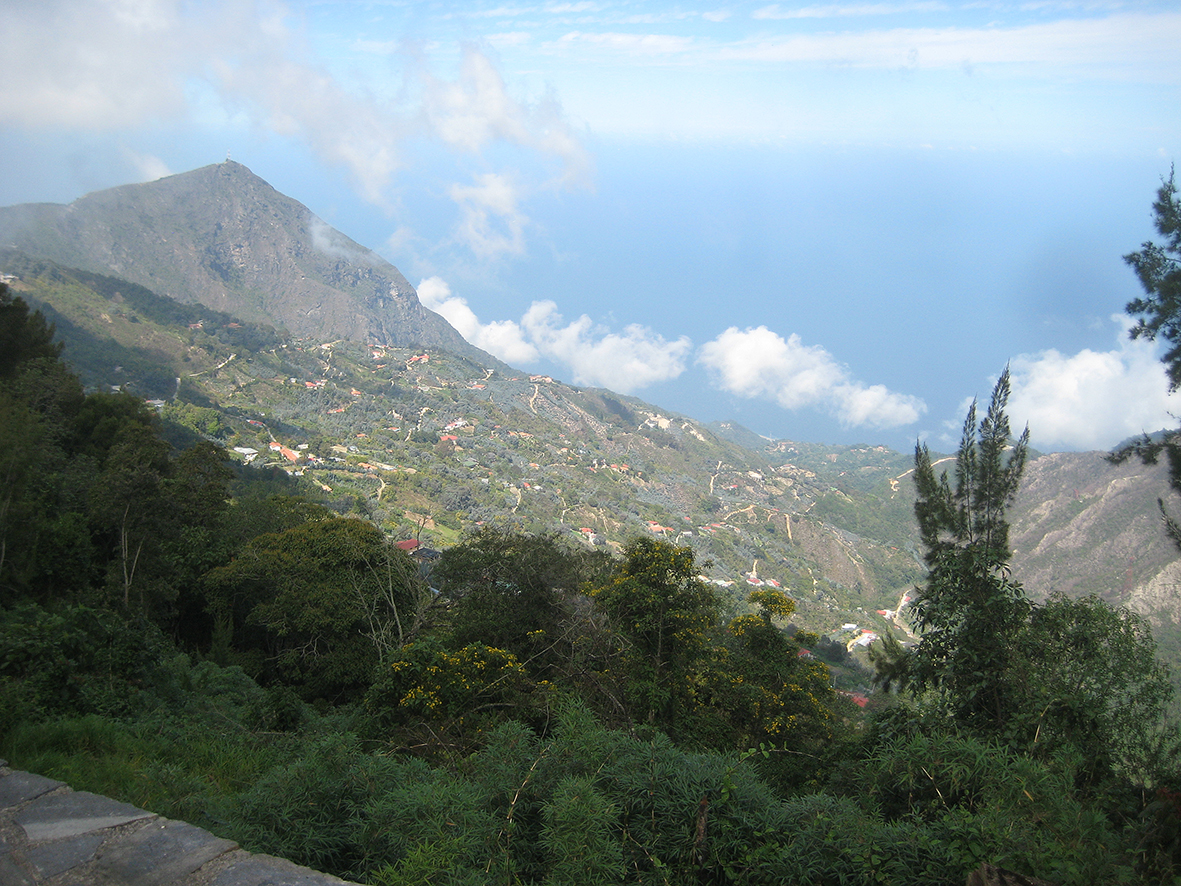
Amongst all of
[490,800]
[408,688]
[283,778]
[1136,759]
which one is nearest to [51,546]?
[408,688]

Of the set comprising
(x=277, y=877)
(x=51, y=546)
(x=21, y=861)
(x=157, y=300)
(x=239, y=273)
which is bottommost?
(x=51, y=546)

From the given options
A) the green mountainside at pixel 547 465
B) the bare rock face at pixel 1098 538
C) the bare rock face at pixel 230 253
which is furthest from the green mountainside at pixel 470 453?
the bare rock face at pixel 230 253

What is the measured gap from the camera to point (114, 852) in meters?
2.09

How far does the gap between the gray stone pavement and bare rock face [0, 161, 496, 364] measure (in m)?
153

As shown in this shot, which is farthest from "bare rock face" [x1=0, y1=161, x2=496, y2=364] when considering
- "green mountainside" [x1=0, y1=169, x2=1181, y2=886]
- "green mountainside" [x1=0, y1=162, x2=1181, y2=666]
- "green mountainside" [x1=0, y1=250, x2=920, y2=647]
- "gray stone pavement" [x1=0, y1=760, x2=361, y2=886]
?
"gray stone pavement" [x1=0, y1=760, x2=361, y2=886]

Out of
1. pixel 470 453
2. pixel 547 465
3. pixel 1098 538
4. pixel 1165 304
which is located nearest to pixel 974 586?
pixel 1165 304

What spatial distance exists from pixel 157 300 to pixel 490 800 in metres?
110

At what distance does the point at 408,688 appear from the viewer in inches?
284

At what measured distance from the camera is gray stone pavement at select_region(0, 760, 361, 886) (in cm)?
Result: 198

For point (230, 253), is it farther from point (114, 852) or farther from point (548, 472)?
point (114, 852)

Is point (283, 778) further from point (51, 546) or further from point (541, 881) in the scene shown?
point (51, 546)

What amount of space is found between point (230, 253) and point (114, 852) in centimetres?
20916

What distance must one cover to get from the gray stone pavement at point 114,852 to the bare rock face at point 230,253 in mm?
152685

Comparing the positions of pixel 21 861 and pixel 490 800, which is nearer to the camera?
pixel 21 861
